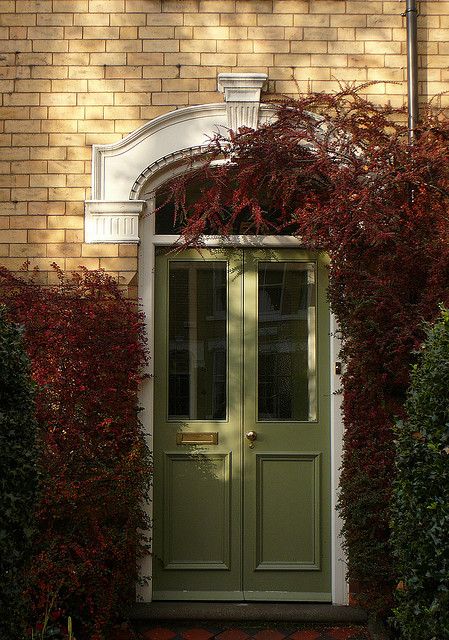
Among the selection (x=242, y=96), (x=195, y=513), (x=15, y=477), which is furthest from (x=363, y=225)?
(x=15, y=477)

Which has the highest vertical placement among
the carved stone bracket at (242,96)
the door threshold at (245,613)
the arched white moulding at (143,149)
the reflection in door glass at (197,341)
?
the carved stone bracket at (242,96)

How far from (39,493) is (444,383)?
176 centimetres

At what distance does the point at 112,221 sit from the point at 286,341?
4.58ft

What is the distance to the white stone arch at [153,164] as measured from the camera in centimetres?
509

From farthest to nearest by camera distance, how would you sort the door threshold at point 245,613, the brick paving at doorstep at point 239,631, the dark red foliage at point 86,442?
1. the door threshold at point 245,613
2. the brick paving at doorstep at point 239,631
3. the dark red foliage at point 86,442

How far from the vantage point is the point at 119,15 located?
521cm

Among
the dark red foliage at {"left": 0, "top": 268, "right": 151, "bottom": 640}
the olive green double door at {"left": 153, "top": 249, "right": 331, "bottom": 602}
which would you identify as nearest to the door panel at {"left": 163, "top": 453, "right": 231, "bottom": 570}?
the olive green double door at {"left": 153, "top": 249, "right": 331, "bottom": 602}

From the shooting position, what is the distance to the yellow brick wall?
516 centimetres

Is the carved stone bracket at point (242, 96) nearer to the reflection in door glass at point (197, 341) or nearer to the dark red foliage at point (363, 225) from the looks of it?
the dark red foliage at point (363, 225)

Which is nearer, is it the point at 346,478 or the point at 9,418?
the point at 9,418

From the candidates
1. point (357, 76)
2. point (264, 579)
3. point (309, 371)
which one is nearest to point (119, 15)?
point (357, 76)

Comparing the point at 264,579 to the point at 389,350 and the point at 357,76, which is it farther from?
the point at 357,76

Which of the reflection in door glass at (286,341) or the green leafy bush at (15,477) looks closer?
the green leafy bush at (15,477)

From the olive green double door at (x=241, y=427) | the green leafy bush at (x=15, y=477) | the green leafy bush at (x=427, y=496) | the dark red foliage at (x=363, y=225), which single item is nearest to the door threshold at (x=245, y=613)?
the olive green double door at (x=241, y=427)
